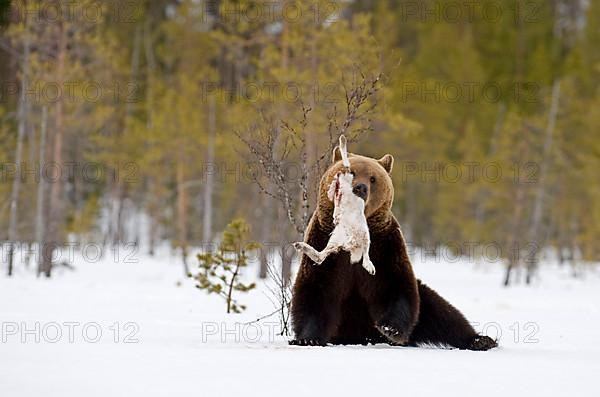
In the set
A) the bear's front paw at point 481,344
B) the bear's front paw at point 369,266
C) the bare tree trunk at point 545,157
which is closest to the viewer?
the bear's front paw at point 369,266

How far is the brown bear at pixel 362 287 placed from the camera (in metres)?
5.78

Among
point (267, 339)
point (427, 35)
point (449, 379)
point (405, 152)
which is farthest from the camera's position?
point (427, 35)

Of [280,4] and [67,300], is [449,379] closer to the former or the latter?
[67,300]

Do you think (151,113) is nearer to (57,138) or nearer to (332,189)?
(57,138)

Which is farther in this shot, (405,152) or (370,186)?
(405,152)

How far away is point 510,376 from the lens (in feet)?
14.8

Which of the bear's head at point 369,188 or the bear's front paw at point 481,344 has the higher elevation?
the bear's head at point 369,188

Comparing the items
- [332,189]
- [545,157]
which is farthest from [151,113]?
[332,189]

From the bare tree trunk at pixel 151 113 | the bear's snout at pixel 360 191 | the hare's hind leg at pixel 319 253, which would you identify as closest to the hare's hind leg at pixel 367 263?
the hare's hind leg at pixel 319 253

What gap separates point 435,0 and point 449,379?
39.4 metres

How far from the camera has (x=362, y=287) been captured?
5.87m

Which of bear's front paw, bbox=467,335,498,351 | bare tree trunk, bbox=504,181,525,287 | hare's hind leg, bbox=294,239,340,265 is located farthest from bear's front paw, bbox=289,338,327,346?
bare tree trunk, bbox=504,181,525,287

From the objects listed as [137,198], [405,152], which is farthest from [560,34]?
[137,198]

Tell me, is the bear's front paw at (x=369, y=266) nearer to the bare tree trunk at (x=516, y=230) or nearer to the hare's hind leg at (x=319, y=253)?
the hare's hind leg at (x=319, y=253)
